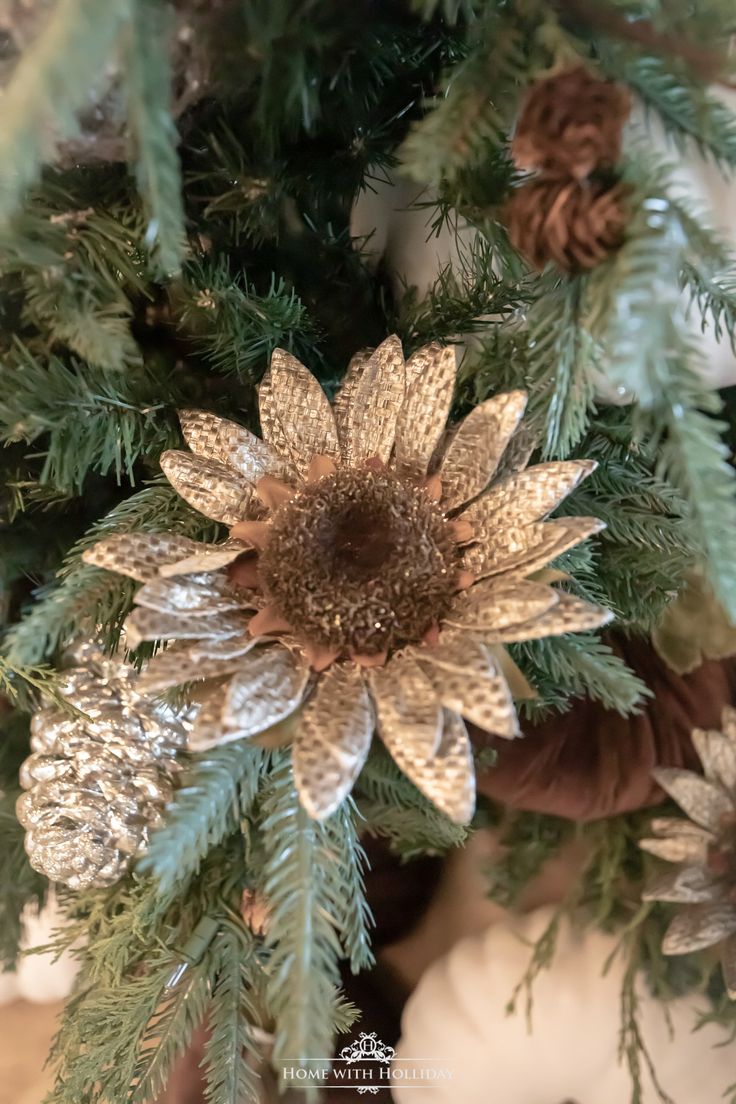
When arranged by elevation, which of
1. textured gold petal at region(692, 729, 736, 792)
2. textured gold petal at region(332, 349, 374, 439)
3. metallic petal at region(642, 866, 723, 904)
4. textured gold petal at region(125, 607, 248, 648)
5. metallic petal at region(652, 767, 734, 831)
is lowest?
metallic petal at region(642, 866, 723, 904)

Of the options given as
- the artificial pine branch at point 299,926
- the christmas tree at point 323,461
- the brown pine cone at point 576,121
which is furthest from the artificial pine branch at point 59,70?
the artificial pine branch at point 299,926

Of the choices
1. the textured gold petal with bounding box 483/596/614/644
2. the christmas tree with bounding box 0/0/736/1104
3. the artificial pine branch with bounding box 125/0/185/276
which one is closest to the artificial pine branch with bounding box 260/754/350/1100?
the christmas tree with bounding box 0/0/736/1104

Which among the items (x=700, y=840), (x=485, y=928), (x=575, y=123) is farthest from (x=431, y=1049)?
(x=575, y=123)

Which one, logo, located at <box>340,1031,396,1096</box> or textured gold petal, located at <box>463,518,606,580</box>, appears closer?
textured gold petal, located at <box>463,518,606,580</box>

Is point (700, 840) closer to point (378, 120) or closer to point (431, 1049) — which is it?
point (431, 1049)

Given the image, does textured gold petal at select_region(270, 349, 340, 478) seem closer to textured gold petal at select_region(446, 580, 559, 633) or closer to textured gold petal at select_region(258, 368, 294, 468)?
textured gold petal at select_region(258, 368, 294, 468)

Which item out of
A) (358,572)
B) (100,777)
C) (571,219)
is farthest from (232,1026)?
(571,219)

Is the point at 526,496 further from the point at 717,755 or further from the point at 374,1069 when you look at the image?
the point at 374,1069
